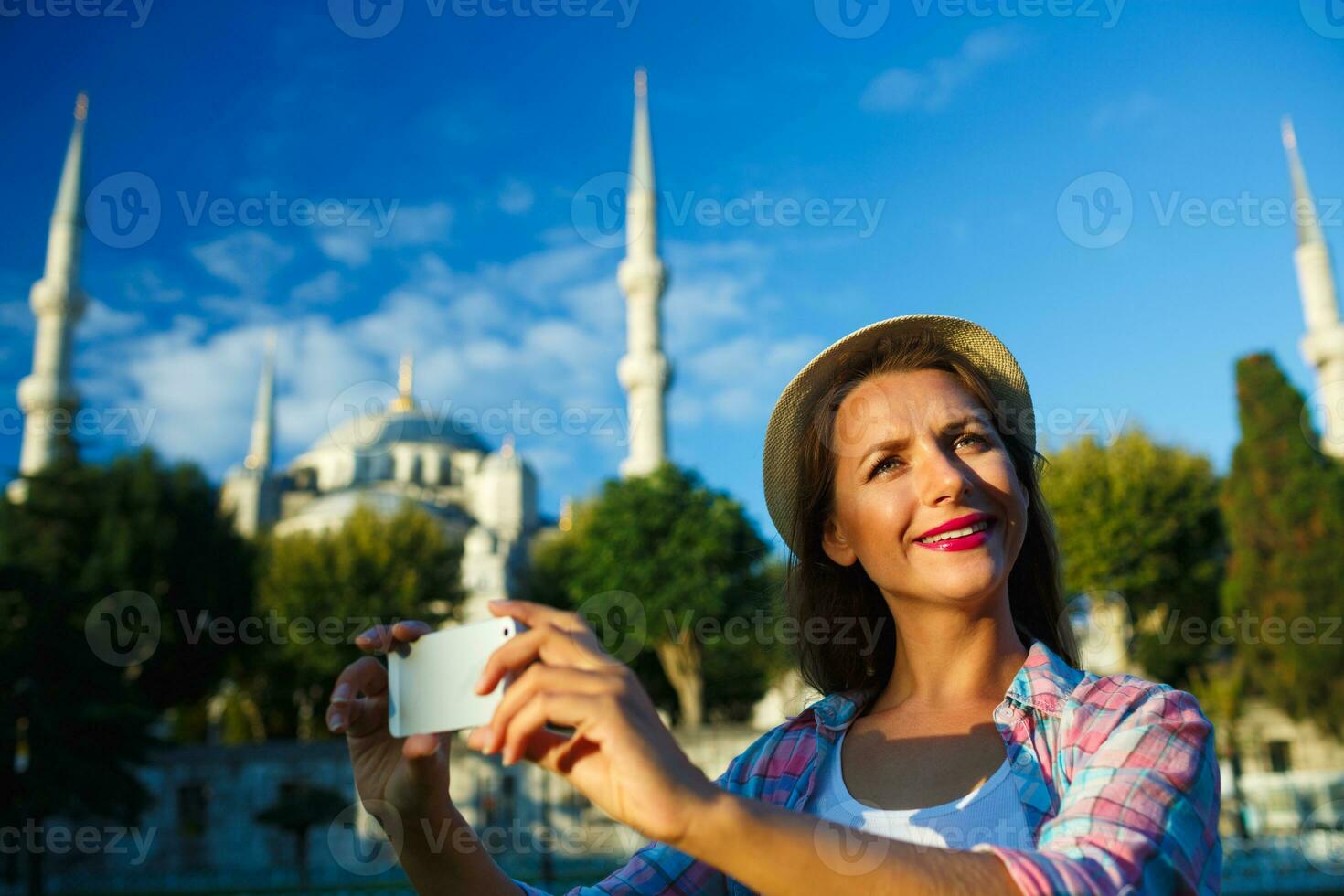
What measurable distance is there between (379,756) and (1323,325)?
37476 mm

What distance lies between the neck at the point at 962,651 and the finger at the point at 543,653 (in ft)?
3.12

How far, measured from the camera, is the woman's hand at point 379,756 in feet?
5.09

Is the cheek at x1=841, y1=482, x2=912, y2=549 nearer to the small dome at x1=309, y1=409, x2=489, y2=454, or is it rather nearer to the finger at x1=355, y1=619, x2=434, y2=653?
the finger at x1=355, y1=619, x2=434, y2=653

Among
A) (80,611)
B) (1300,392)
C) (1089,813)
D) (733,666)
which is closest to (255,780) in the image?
(80,611)

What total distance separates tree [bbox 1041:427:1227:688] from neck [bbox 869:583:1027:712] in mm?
27030

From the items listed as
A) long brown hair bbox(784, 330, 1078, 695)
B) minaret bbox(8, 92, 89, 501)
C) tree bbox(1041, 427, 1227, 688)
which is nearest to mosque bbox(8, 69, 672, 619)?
minaret bbox(8, 92, 89, 501)

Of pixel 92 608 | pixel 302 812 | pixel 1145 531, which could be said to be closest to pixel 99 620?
pixel 92 608

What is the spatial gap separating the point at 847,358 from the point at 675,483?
29.9 m

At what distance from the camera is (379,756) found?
163 cm

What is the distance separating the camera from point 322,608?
107 feet

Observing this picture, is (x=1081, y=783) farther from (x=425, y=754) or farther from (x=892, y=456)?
(x=425, y=754)

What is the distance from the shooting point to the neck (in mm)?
1892

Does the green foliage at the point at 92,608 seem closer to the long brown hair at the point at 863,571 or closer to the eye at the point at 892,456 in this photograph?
the long brown hair at the point at 863,571

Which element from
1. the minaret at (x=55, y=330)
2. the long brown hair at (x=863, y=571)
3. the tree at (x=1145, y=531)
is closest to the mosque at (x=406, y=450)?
the minaret at (x=55, y=330)
